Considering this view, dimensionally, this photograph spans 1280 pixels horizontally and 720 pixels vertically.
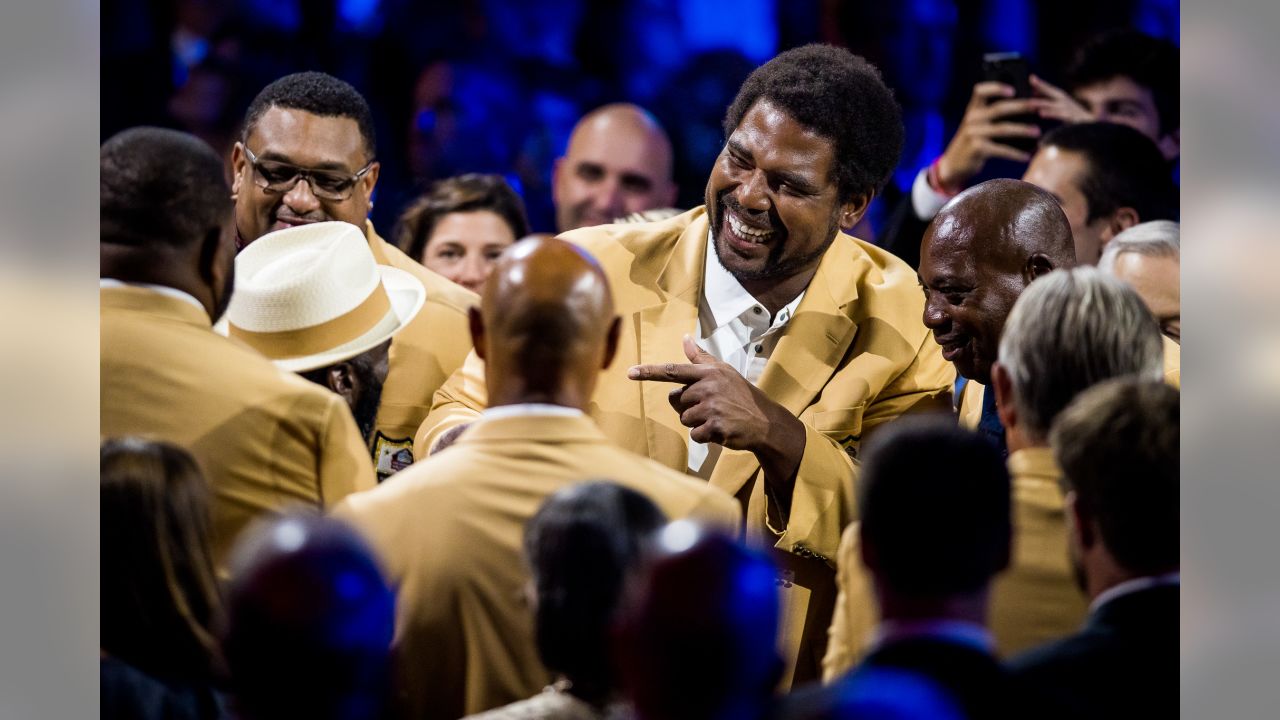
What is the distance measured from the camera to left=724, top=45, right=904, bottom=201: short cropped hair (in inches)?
124

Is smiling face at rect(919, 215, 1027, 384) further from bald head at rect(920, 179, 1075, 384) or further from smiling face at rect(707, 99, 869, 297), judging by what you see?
smiling face at rect(707, 99, 869, 297)

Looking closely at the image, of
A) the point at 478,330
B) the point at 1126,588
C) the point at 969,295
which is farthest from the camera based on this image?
the point at 969,295

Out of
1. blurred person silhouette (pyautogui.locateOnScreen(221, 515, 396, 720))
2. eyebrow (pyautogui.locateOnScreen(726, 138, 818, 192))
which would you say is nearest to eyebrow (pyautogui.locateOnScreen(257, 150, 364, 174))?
A: eyebrow (pyautogui.locateOnScreen(726, 138, 818, 192))

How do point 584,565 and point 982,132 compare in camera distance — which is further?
point 982,132

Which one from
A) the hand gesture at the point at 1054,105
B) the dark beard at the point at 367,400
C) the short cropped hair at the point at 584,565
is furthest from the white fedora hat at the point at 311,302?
the hand gesture at the point at 1054,105

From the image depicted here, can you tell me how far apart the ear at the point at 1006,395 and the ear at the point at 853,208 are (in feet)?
3.11

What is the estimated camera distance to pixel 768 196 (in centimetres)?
310

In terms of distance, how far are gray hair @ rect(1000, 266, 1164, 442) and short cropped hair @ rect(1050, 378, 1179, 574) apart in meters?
0.08

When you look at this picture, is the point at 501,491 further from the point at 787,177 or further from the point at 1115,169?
the point at 1115,169

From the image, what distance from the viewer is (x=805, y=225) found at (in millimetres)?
3139

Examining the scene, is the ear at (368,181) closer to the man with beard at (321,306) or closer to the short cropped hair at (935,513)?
the man with beard at (321,306)

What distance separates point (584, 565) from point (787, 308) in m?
1.25

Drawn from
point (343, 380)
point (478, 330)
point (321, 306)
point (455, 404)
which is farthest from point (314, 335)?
point (478, 330)
